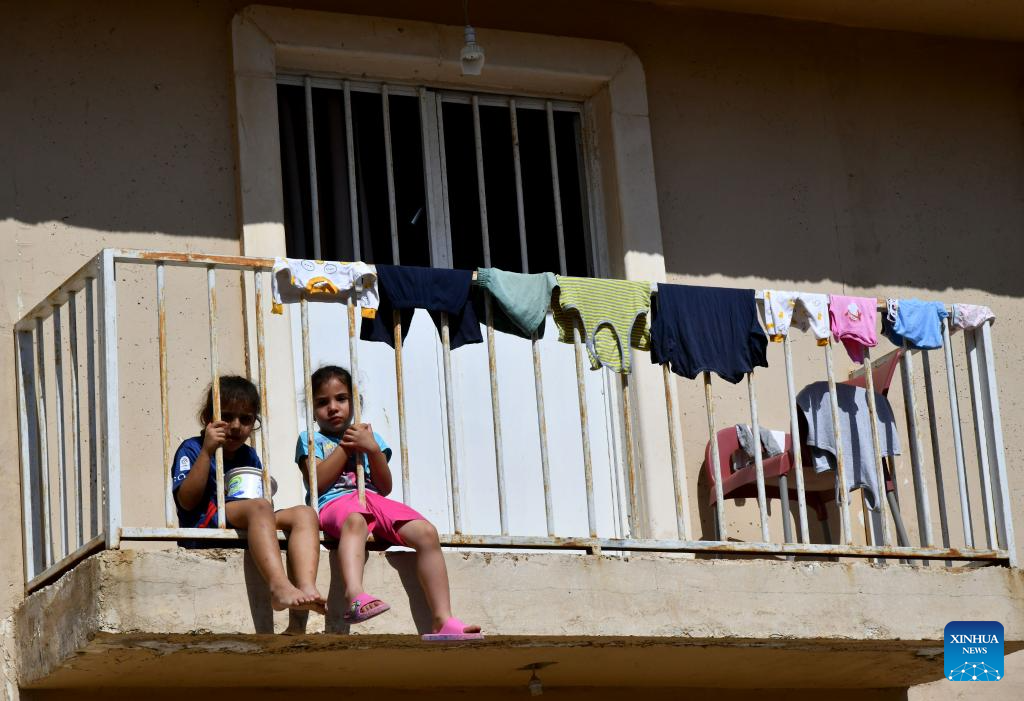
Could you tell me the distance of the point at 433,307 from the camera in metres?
7.11

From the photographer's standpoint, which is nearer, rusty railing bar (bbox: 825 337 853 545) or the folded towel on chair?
rusty railing bar (bbox: 825 337 853 545)

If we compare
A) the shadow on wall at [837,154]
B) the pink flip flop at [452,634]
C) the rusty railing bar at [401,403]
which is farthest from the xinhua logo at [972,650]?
the rusty railing bar at [401,403]

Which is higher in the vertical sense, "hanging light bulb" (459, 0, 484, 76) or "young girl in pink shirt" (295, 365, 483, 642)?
"hanging light bulb" (459, 0, 484, 76)

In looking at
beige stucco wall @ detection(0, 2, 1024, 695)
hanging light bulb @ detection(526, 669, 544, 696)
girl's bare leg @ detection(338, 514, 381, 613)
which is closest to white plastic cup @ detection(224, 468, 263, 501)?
girl's bare leg @ detection(338, 514, 381, 613)

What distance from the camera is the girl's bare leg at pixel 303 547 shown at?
20.8 feet

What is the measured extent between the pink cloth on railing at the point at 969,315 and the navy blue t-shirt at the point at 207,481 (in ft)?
10.7

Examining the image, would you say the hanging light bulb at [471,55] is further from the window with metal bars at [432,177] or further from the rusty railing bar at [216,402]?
the rusty railing bar at [216,402]

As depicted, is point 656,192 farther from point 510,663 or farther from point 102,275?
point 102,275

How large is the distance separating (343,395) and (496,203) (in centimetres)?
215

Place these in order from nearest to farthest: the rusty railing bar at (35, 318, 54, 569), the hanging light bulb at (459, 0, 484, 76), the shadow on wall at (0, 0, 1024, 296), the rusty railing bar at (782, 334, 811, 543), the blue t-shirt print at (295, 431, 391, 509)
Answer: the blue t-shirt print at (295, 431, 391, 509) < the rusty railing bar at (35, 318, 54, 569) < the rusty railing bar at (782, 334, 811, 543) < the shadow on wall at (0, 0, 1024, 296) < the hanging light bulb at (459, 0, 484, 76)

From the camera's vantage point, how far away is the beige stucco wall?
26.1 ft

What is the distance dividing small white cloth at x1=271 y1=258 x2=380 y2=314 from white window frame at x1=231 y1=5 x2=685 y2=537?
107cm

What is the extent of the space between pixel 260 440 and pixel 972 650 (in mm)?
3250

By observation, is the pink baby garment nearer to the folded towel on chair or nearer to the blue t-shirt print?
the folded towel on chair
